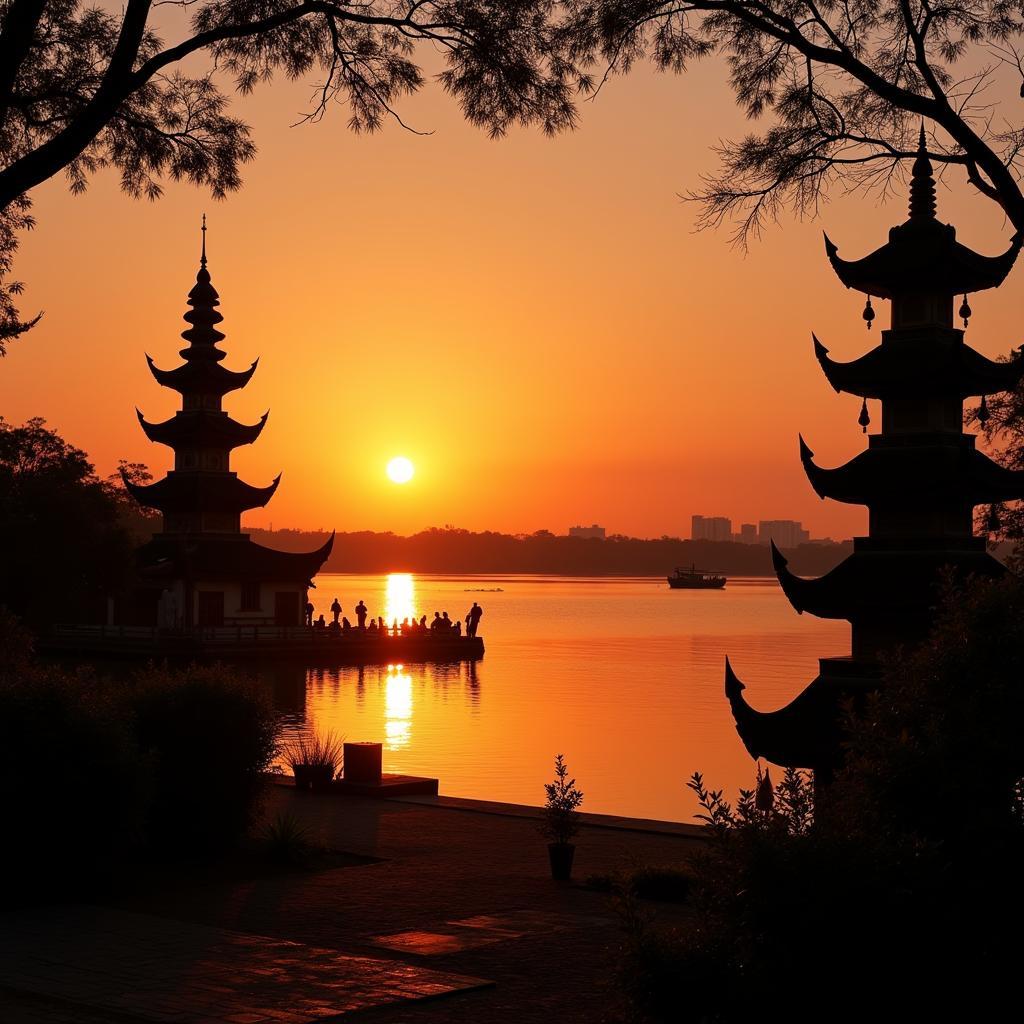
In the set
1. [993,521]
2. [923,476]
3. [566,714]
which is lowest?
[566,714]

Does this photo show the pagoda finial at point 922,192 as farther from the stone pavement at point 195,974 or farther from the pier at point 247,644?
the pier at point 247,644

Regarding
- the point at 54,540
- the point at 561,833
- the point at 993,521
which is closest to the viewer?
the point at 561,833

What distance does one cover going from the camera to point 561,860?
13.0 meters

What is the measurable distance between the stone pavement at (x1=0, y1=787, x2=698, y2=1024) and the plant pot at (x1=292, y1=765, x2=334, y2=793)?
3017 mm

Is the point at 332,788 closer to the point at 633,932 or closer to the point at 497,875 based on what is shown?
the point at 497,875

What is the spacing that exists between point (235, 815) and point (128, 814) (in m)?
2.17

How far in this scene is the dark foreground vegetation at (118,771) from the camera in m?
11.5

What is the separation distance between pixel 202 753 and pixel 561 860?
12.2 ft

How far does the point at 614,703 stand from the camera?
60.0 meters

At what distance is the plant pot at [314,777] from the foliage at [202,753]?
15.1 feet

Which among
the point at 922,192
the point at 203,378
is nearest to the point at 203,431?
the point at 203,378

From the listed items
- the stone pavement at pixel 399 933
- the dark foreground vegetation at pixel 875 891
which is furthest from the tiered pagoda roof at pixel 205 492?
the dark foreground vegetation at pixel 875 891

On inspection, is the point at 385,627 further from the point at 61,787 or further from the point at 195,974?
the point at 195,974

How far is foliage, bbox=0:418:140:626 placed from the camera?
207 feet
